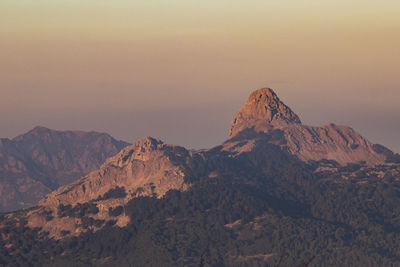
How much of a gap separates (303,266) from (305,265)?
0.46 metres

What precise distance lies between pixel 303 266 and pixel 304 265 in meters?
0.27

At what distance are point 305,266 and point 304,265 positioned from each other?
0.19m

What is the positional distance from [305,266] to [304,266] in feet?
0.43

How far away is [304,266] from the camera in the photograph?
35438 mm

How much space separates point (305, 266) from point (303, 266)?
445mm

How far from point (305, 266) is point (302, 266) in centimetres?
67

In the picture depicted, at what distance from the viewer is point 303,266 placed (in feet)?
117

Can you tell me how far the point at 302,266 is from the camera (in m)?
36.0

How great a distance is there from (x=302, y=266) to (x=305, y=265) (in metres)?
0.68

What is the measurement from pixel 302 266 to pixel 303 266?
8.8 inches

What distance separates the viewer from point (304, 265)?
116 feet
